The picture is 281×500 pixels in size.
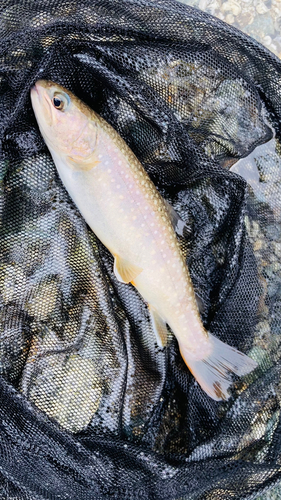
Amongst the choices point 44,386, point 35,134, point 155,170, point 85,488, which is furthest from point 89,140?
point 85,488

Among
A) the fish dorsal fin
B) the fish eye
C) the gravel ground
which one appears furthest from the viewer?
the gravel ground

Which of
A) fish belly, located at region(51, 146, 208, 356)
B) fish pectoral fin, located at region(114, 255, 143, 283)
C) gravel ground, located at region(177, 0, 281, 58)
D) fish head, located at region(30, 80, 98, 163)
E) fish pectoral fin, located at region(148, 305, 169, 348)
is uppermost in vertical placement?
gravel ground, located at region(177, 0, 281, 58)

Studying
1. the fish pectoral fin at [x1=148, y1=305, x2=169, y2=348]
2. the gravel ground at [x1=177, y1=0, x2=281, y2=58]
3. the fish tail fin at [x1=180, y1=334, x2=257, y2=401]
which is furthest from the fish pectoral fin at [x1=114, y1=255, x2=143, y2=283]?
the gravel ground at [x1=177, y1=0, x2=281, y2=58]

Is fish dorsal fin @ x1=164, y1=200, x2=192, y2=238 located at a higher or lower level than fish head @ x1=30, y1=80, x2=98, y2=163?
lower

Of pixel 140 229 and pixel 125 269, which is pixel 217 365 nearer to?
pixel 125 269

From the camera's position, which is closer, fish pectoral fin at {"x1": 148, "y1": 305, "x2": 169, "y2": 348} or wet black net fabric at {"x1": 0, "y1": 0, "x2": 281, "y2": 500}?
wet black net fabric at {"x1": 0, "y1": 0, "x2": 281, "y2": 500}

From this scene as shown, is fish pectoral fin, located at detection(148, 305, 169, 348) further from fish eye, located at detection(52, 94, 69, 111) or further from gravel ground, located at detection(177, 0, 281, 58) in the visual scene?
gravel ground, located at detection(177, 0, 281, 58)

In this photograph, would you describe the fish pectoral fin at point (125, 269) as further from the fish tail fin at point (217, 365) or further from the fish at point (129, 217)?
the fish tail fin at point (217, 365)
